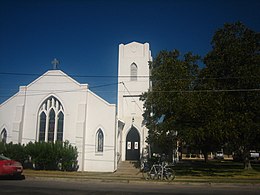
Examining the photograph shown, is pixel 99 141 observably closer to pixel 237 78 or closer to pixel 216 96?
pixel 216 96

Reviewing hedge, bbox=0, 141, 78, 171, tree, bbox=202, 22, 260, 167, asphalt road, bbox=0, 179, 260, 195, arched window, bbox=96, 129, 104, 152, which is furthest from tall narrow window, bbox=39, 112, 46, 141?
tree, bbox=202, 22, 260, 167

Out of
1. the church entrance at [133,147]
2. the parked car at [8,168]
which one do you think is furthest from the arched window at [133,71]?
the parked car at [8,168]

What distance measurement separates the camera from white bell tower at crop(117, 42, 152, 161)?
1148 inches

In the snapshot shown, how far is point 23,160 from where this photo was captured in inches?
980

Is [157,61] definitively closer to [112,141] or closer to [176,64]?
[176,64]

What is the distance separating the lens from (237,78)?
22.5m

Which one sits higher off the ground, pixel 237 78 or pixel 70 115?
pixel 237 78

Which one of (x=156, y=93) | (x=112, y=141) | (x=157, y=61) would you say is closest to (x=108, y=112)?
(x=112, y=141)

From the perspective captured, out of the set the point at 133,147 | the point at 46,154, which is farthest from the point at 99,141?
the point at 133,147

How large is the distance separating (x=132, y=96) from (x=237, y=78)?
36.9ft

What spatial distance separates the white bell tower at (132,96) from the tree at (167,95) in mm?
1279

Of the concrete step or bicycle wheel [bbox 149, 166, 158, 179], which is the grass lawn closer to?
bicycle wheel [bbox 149, 166, 158, 179]

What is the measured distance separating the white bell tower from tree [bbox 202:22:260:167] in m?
7.85

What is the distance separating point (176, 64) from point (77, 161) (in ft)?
40.5
